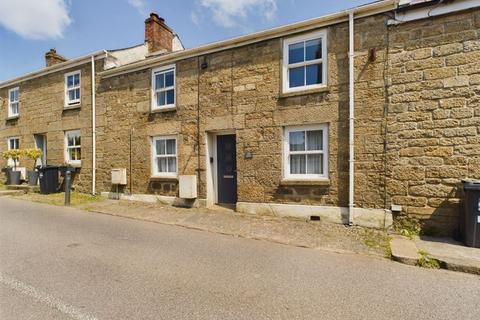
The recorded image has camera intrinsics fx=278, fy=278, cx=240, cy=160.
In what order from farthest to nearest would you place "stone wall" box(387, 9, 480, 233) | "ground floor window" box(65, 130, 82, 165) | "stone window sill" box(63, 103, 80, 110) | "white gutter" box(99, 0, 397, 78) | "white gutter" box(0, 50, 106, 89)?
"ground floor window" box(65, 130, 82, 165), "stone window sill" box(63, 103, 80, 110), "white gutter" box(0, 50, 106, 89), "white gutter" box(99, 0, 397, 78), "stone wall" box(387, 9, 480, 233)

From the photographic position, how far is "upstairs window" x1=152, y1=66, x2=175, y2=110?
9695 mm

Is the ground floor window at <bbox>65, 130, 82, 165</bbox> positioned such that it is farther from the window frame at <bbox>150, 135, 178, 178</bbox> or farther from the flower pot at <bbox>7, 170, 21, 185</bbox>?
the window frame at <bbox>150, 135, 178, 178</bbox>

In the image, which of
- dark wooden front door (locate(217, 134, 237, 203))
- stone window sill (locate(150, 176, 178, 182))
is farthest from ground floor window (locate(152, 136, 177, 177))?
dark wooden front door (locate(217, 134, 237, 203))

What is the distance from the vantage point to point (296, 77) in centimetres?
773

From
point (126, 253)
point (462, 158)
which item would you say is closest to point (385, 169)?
point (462, 158)

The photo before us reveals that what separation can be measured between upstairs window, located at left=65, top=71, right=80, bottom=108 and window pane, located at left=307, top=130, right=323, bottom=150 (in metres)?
10.2

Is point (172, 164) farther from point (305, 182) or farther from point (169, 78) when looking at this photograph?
point (305, 182)

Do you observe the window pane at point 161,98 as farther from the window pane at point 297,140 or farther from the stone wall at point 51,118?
the window pane at point 297,140

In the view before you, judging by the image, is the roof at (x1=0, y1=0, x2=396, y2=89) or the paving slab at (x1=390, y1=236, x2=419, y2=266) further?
the roof at (x1=0, y1=0, x2=396, y2=89)

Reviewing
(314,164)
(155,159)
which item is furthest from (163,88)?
(314,164)

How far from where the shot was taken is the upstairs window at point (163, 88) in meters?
9.70

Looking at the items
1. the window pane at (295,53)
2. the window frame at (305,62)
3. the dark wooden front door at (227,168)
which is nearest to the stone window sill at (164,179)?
the dark wooden front door at (227,168)

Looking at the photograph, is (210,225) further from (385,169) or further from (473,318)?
(473,318)

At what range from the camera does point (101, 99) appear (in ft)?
36.6
